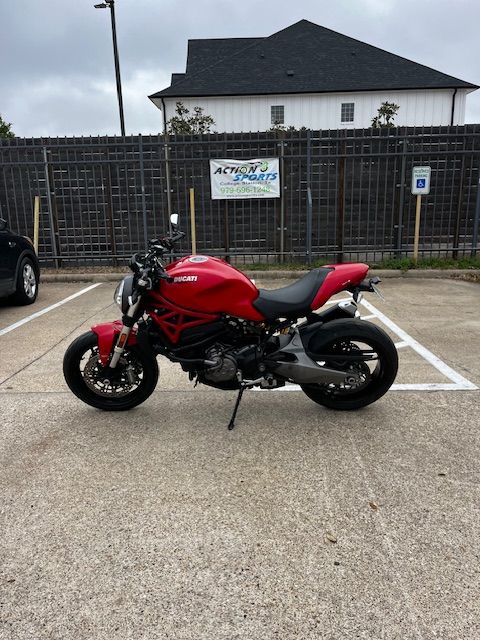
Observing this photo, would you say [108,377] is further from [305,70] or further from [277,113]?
[305,70]

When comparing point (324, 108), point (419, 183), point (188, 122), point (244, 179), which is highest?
point (324, 108)

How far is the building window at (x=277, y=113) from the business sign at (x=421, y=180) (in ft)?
90.6

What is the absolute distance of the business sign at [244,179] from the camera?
424 inches

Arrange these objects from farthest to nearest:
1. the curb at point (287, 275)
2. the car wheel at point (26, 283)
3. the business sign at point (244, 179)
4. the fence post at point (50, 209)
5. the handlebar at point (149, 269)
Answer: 1. the fence post at point (50, 209)
2. the business sign at point (244, 179)
3. the curb at point (287, 275)
4. the car wheel at point (26, 283)
5. the handlebar at point (149, 269)

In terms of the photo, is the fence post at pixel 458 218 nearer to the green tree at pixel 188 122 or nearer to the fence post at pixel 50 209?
the fence post at pixel 50 209

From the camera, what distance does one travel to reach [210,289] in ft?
11.3

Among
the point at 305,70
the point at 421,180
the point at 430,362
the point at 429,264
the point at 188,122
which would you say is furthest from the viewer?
the point at 305,70

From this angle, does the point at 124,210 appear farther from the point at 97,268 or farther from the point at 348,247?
the point at 348,247

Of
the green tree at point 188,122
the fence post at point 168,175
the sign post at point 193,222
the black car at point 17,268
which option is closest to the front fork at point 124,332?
the black car at point 17,268

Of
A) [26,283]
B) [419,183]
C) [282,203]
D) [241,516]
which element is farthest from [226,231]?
[241,516]

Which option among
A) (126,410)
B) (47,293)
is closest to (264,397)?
(126,410)

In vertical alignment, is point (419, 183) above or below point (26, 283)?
above

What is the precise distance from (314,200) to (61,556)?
31.9ft

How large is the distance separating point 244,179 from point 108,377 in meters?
7.77
